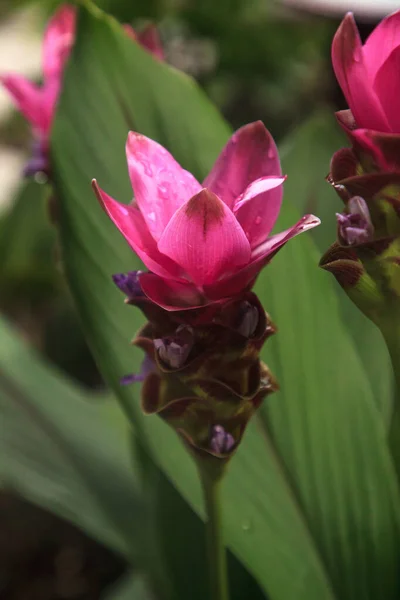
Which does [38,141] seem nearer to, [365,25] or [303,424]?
[303,424]

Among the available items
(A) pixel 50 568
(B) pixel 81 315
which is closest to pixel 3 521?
(A) pixel 50 568

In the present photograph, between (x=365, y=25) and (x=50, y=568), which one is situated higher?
(x=365, y=25)

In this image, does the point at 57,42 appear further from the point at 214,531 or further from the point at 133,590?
the point at 133,590

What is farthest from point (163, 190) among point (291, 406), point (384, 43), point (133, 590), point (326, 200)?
point (133, 590)

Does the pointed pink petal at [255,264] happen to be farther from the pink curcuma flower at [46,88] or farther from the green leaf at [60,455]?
the green leaf at [60,455]

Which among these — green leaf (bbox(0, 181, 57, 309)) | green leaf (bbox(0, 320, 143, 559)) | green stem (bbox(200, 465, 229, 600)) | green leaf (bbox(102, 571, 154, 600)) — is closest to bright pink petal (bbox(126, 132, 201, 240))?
green stem (bbox(200, 465, 229, 600))

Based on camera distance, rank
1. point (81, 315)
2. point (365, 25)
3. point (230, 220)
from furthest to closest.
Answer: point (365, 25)
point (81, 315)
point (230, 220)

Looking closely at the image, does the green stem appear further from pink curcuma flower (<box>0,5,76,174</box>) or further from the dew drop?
pink curcuma flower (<box>0,5,76,174</box>)
